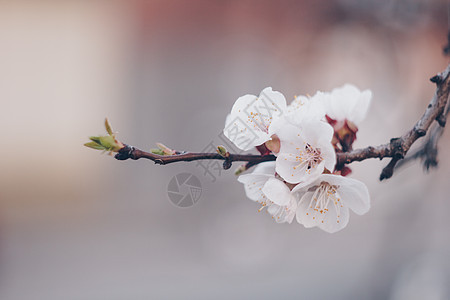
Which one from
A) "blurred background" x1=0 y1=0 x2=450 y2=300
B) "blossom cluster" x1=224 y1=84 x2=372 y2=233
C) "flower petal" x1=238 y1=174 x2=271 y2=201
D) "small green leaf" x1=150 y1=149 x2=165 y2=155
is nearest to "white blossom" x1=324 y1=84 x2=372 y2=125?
"blossom cluster" x1=224 y1=84 x2=372 y2=233

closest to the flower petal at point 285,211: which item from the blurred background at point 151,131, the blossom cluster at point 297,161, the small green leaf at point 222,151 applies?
the blossom cluster at point 297,161

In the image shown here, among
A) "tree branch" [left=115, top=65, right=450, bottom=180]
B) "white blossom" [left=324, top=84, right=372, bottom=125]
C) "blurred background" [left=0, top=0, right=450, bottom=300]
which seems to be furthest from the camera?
"blurred background" [left=0, top=0, right=450, bottom=300]

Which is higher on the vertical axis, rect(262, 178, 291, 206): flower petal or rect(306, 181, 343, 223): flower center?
rect(262, 178, 291, 206): flower petal

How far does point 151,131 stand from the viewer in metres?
3.05

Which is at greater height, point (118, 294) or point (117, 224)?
point (117, 224)

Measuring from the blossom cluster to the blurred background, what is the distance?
2.02 metres

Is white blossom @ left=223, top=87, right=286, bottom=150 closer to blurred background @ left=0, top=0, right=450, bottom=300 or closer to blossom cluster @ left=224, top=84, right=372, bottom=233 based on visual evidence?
blossom cluster @ left=224, top=84, right=372, bottom=233

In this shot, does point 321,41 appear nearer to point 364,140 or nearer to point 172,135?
→ point 364,140

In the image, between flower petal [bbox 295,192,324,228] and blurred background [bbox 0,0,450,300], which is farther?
blurred background [bbox 0,0,450,300]

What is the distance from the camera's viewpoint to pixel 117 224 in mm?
2906

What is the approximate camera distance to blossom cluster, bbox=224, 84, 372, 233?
474 mm

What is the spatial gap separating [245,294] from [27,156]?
1.84 m

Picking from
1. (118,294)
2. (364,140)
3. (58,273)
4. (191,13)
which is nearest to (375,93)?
(364,140)

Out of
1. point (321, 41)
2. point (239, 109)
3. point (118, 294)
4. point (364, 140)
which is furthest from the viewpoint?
point (321, 41)
